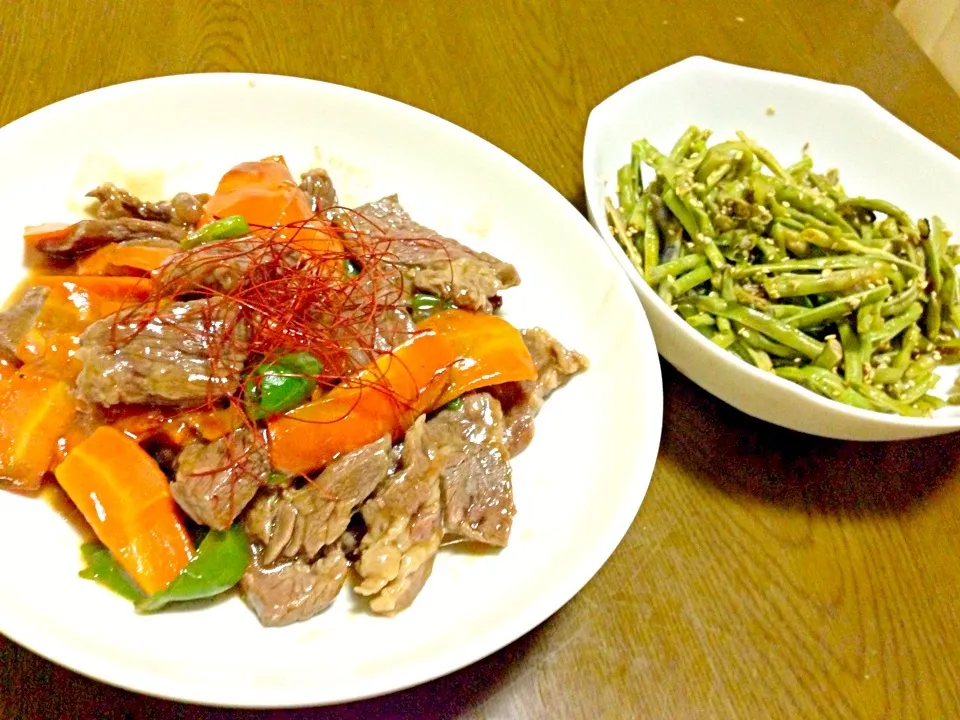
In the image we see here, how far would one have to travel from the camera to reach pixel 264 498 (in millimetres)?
1601

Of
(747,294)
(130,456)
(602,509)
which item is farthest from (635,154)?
(130,456)

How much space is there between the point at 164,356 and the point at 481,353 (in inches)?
30.3

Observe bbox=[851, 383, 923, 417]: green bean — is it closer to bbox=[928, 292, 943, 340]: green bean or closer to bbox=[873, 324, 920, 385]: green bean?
bbox=[873, 324, 920, 385]: green bean

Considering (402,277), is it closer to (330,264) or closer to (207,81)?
(330,264)

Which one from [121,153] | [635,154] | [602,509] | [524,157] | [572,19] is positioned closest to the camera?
[602,509]

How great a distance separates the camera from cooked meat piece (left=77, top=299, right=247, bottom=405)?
60.6 inches

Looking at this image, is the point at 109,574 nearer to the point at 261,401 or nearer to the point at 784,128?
the point at 261,401

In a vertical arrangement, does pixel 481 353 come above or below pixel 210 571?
above

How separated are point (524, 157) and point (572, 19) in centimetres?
107

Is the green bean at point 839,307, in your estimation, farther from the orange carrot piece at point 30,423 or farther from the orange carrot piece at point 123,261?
the orange carrot piece at point 30,423

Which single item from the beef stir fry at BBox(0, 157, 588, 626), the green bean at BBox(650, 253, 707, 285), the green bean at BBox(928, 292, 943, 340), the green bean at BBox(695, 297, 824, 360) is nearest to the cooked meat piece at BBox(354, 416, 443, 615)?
the beef stir fry at BBox(0, 157, 588, 626)

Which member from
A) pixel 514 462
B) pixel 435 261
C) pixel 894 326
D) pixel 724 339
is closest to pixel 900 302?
pixel 894 326

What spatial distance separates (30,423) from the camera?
1563mm

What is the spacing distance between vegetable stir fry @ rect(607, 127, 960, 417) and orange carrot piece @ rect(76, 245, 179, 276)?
1.39m
